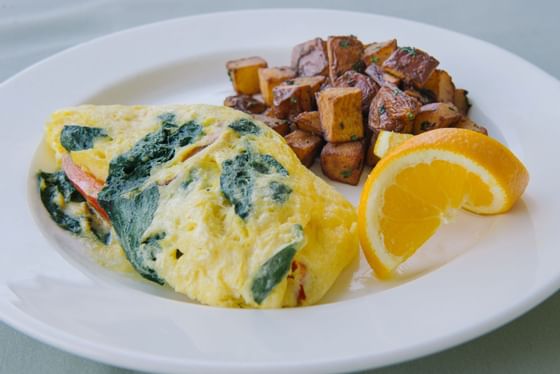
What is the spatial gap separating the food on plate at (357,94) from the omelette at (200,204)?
30 cm

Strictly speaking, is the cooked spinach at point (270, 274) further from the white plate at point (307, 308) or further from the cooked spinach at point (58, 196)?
the cooked spinach at point (58, 196)

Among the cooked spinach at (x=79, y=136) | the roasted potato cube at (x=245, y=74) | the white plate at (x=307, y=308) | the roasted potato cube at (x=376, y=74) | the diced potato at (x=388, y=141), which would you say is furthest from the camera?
the roasted potato cube at (x=245, y=74)

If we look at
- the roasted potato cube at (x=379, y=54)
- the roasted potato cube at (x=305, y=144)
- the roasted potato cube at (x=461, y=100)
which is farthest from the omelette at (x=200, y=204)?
the roasted potato cube at (x=461, y=100)

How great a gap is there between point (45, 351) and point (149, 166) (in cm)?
70

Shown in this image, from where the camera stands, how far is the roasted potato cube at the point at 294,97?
2.79 metres

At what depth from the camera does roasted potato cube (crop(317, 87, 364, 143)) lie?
2.59 m

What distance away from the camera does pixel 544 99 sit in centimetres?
274

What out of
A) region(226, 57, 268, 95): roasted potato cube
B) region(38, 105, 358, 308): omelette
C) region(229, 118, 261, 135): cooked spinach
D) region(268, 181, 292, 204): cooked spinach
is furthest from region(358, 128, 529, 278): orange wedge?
region(226, 57, 268, 95): roasted potato cube

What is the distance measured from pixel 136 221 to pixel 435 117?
1229 mm

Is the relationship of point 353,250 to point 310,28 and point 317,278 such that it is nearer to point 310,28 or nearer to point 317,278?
point 317,278

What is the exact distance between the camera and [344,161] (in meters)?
2.62

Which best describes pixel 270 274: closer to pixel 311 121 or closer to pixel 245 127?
pixel 245 127

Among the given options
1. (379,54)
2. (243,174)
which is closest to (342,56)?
(379,54)

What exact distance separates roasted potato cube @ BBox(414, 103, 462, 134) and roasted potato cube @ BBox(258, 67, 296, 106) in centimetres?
67
